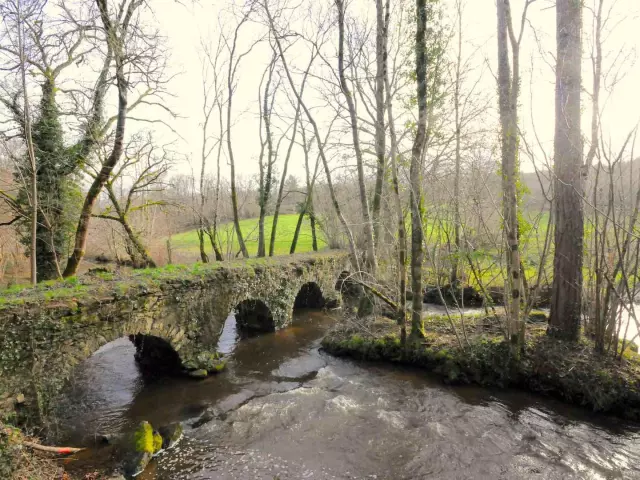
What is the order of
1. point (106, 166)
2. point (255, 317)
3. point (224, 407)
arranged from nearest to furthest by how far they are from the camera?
point (224, 407) < point (106, 166) < point (255, 317)

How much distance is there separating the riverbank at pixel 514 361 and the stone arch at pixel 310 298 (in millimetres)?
5831

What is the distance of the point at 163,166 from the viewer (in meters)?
13.3

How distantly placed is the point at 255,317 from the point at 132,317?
5.87 meters

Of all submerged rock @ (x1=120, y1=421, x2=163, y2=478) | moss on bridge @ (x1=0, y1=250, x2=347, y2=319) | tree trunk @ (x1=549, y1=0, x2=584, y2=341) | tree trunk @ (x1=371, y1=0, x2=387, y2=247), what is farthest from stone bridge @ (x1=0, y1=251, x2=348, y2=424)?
tree trunk @ (x1=549, y1=0, x2=584, y2=341)

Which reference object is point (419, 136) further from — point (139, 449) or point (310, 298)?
point (310, 298)

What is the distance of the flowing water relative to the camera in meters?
5.59

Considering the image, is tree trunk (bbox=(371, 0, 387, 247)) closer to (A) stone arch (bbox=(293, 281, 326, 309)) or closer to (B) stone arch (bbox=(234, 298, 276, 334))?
(B) stone arch (bbox=(234, 298, 276, 334))

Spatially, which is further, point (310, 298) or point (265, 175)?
point (265, 175)

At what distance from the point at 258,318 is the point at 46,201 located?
730 cm

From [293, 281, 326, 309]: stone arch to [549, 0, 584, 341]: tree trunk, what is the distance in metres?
9.72

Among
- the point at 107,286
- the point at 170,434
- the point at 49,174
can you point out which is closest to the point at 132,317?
the point at 107,286

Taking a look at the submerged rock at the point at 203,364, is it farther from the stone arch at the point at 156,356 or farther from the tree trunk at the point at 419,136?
the tree trunk at the point at 419,136

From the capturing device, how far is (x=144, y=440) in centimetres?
593

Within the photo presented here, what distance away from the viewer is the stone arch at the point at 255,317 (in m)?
12.6
